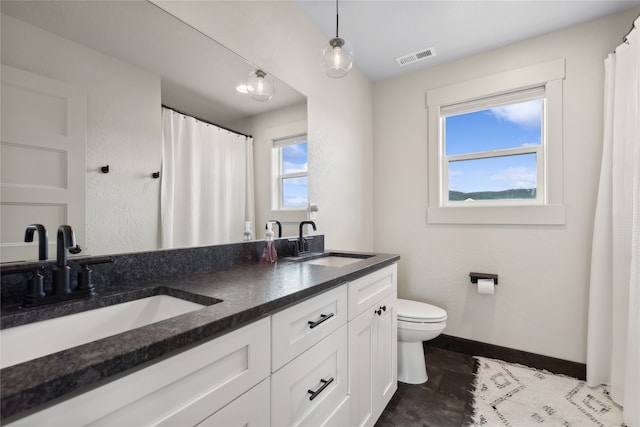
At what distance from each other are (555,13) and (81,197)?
A: 285 cm

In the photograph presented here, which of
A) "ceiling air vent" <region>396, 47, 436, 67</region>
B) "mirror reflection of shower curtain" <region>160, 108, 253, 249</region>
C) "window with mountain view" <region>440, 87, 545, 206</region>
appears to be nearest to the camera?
"mirror reflection of shower curtain" <region>160, 108, 253, 249</region>

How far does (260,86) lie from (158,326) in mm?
1402

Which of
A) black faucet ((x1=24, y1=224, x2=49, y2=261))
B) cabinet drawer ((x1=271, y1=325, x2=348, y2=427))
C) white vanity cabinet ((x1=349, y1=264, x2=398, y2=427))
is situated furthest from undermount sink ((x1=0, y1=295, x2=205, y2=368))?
white vanity cabinet ((x1=349, y1=264, x2=398, y2=427))

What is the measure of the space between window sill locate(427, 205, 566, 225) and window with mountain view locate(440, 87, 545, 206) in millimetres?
103

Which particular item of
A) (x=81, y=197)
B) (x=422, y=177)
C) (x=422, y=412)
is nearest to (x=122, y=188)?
(x=81, y=197)

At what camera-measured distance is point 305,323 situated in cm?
99

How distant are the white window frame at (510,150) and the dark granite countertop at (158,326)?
154 centimetres

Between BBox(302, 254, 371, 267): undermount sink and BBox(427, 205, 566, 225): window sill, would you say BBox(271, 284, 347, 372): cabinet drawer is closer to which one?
BBox(302, 254, 371, 267): undermount sink

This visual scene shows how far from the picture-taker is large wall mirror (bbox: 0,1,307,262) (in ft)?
2.64

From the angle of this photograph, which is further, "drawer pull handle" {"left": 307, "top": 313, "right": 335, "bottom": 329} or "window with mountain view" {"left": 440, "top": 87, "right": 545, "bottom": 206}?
"window with mountain view" {"left": 440, "top": 87, "right": 545, "bottom": 206}

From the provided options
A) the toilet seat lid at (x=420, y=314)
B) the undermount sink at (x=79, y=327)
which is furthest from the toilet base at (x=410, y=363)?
the undermount sink at (x=79, y=327)

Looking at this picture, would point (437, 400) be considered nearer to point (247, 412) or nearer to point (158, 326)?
point (247, 412)

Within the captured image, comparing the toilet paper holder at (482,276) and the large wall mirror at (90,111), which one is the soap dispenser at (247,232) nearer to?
the large wall mirror at (90,111)

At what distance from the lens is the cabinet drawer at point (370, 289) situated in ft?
4.23
